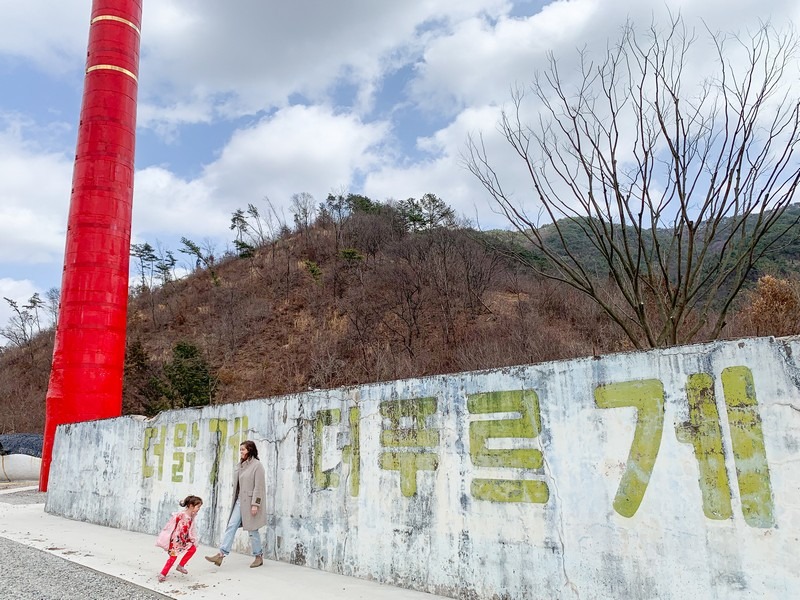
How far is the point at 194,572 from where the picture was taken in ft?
18.8

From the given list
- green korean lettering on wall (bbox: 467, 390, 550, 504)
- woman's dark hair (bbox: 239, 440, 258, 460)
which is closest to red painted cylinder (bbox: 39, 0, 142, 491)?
woman's dark hair (bbox: 239, 440, 258, 460)

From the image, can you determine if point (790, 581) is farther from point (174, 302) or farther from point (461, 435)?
point (174, 302)

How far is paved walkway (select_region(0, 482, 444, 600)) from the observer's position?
4895mm

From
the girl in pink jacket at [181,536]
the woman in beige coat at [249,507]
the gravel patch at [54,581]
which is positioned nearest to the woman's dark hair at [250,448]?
the woman in beige coat at [249,507]

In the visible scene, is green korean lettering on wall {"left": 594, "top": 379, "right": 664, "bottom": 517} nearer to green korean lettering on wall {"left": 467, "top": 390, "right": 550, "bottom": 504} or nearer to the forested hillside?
green korean lettering on wall {"left": 467, "top": 390, "right": 550, "bottom": 504}

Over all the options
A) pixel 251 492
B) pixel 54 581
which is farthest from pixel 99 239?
pixel 251 492

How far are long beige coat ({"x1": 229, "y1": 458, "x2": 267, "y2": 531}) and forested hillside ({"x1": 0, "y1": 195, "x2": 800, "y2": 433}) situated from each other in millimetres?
11528

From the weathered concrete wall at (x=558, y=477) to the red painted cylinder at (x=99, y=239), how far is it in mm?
11577

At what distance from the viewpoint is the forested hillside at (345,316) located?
22078 mm

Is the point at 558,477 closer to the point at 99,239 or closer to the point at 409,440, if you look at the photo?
the point at 409,440

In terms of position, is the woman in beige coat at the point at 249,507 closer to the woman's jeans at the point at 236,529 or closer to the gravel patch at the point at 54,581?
the woman's jeans at the point at 236,529

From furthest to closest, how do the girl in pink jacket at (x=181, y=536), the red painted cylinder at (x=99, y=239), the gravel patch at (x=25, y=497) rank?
the red painted cylinder at (x=99, y=239) < the gravel patch at (x=25, y=497) < the girl in pink jacket at (x=181, y=536)

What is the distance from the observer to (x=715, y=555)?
3426 millimetres

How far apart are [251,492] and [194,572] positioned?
98 centimetres
